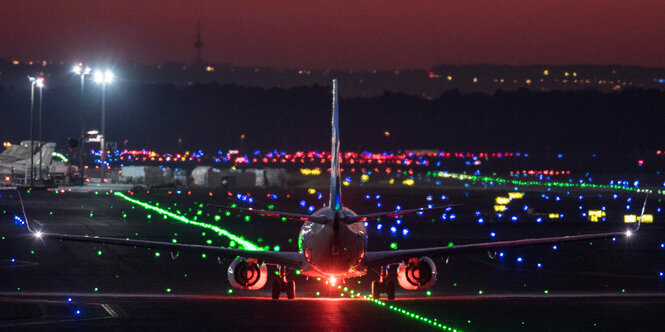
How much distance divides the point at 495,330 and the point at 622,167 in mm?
171029

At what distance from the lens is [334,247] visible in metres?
32.8

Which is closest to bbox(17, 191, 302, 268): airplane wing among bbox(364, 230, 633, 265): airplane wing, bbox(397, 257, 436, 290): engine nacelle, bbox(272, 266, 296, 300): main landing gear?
bbox(272, 266, 296, 300): main landing gear

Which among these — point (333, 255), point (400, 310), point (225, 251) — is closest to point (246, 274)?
point (225, 251)

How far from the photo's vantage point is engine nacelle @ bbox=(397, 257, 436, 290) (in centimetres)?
3659

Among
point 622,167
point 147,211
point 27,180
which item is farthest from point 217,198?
point 622,167

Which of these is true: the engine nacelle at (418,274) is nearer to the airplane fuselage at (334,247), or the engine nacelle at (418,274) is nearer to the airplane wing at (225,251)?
the airplane fuselage at (334,247)

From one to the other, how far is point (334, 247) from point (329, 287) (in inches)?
281

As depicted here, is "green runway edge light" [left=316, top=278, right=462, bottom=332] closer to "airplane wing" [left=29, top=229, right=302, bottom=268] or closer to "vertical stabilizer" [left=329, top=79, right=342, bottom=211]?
"airplane wing" [left=29, top=229, right=302, bottom=268]

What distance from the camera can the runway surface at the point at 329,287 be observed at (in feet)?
98.1

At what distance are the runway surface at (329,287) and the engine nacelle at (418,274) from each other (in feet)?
1.91

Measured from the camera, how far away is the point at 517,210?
3762 inches

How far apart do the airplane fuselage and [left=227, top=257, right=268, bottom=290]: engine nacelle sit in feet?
7.71

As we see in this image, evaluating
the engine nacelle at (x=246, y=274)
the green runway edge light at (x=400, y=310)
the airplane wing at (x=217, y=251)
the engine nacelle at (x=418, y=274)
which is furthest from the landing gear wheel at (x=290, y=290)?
the engine nacelle at (x=418, y=274)

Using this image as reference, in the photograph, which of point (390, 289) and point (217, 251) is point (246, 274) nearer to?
point (217, 251)
